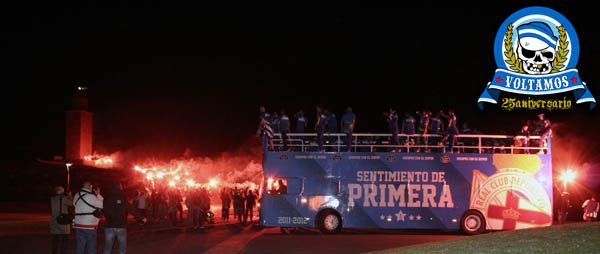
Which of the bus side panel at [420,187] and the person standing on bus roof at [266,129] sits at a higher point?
the person standing on bus roof at [266,129]

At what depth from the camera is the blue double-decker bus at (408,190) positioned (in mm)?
19672

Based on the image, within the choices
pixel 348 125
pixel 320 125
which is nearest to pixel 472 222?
pixel 348 125

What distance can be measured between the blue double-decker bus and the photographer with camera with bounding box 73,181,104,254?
9.35 meters

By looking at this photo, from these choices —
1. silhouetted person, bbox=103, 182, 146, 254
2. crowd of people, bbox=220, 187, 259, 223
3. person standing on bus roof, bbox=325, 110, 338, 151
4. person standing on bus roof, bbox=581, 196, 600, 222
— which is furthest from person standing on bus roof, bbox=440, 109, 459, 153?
silhouetted person, bbox=103, 182, 146, 254

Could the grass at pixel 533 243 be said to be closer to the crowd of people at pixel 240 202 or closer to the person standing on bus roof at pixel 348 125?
the person standing on bus roof at pixel 348 125

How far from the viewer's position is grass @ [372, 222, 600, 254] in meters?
9.52

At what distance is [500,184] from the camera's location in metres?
19.7

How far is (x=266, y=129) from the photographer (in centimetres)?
2020

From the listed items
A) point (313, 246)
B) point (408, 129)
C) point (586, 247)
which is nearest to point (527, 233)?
point (586, 247)

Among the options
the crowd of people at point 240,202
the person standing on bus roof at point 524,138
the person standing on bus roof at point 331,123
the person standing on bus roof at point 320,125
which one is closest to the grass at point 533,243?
the person standing on bus roof at point 524,138

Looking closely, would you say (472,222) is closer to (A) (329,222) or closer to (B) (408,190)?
(B) (408,190)

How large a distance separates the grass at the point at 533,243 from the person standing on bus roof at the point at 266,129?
9253 mm

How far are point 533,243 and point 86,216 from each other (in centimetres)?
883

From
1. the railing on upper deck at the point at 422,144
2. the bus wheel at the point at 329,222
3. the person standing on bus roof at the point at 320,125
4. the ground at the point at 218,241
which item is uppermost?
the person standing on bus roof at the point at 320,125
